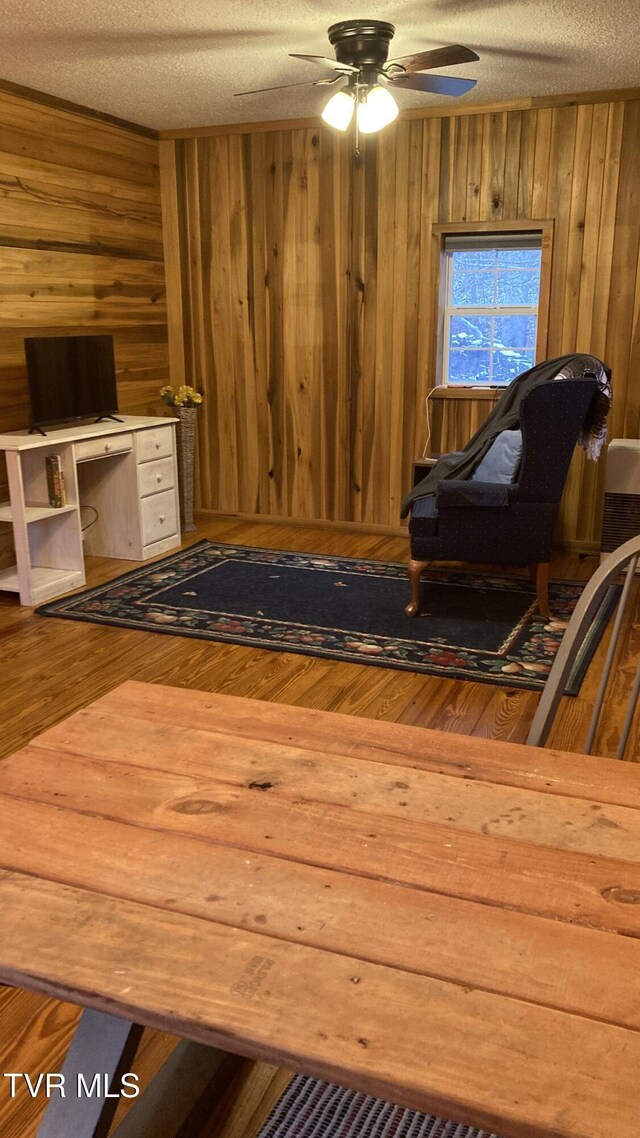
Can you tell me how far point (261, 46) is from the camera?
400cm

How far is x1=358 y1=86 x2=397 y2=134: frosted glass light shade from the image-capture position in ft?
12.1

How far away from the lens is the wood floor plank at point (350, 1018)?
Result: 0.68 metres

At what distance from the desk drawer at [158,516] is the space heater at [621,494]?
8.00 ft

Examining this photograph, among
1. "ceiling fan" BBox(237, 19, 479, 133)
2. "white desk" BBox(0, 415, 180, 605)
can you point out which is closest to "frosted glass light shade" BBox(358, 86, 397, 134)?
"ceiling fan" BBox(237, 19, 479, 133)

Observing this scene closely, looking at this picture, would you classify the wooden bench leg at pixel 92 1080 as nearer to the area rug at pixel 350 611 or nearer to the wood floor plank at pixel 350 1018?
the wood floor plank at pixel 350 1018

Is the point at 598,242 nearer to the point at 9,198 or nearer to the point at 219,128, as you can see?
the point at 219,128

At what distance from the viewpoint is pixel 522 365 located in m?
5.36

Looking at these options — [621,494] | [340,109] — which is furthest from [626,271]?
[340,109]

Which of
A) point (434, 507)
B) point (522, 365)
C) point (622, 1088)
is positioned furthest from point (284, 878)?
point (522, 365)

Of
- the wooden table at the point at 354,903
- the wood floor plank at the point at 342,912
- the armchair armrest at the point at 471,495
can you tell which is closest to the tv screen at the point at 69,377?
the armchair armrest at the point at 471,495

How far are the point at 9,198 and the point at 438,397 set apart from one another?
8.40 feet

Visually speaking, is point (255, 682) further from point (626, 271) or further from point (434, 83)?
point (626, 271)

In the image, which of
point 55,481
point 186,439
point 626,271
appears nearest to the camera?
point 55,481

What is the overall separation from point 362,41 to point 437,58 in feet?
1.45
